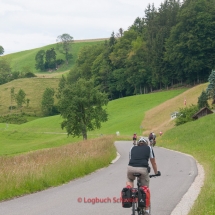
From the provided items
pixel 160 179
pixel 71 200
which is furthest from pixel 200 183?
pixel 71 200

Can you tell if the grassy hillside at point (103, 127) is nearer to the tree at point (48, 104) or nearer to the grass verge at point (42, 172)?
the tree at point (48, 104)

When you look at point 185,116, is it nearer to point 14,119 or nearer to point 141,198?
point 141,198

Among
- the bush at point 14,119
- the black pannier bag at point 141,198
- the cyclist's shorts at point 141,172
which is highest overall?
the cyclist's shorts at point 141,172

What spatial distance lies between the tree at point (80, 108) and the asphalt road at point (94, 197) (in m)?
36.5

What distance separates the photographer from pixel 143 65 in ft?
358

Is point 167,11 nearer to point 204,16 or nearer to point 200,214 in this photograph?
point 204,16

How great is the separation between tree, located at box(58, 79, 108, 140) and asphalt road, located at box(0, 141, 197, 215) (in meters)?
36.5

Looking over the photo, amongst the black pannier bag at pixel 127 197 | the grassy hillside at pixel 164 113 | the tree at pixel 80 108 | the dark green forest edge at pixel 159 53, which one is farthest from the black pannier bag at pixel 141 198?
the dark green forest edge at pixel 159 53

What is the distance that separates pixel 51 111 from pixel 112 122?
4267cm

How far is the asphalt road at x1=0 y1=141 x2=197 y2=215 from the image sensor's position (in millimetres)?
11336

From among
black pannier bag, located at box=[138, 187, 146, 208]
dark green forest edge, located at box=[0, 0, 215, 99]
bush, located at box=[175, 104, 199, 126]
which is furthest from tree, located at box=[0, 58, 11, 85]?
black pannier bag, located at box=[138, 187, 146, 208]

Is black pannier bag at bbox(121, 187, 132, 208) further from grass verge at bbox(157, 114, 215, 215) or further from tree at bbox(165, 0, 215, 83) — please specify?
tree at bbox(165, 0, 215, 83)

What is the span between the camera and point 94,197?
13375 millimetres

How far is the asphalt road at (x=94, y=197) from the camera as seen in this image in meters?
11.3
